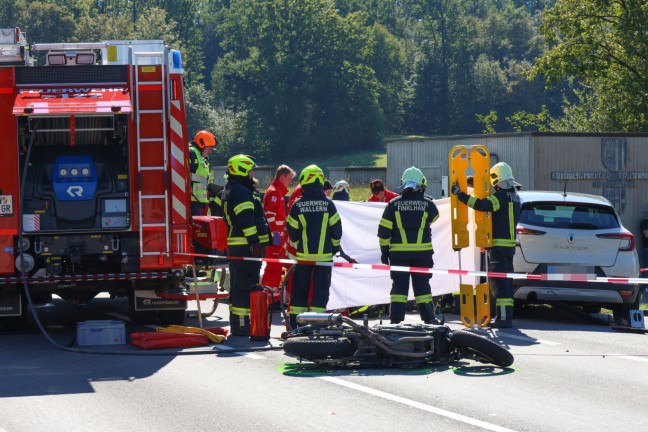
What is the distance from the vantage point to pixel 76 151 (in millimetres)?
13242

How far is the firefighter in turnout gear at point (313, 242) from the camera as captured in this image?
12.6m

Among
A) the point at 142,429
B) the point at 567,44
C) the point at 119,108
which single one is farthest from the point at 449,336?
the point at 567,44

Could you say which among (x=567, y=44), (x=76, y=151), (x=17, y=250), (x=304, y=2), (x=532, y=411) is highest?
(x=304, y=2)

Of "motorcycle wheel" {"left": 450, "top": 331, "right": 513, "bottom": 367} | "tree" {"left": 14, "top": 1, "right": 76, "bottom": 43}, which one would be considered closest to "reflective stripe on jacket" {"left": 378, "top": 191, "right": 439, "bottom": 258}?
"motorcycle wheel" {"left": 450, "top": 331, "right": 513, "bottom": 367}

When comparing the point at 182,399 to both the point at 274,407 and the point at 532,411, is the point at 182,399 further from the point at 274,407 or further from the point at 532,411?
the point at 532,411

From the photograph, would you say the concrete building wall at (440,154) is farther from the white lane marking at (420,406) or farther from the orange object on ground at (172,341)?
the white lane marking at (420,406)

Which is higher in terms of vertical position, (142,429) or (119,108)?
(119,108)

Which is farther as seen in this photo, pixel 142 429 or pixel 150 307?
pixel 150 307

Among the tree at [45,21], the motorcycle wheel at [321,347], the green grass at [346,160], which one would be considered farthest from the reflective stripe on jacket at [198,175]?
the tree at [45,21]

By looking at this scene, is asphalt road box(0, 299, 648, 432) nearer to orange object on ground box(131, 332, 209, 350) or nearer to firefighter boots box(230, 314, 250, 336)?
orange object on ground box(131, 332, 209, 350)

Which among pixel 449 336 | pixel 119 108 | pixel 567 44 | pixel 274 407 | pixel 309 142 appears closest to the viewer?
pixel 274 407

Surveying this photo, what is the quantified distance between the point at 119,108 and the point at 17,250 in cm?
197

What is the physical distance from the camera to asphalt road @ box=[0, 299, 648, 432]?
822 cm

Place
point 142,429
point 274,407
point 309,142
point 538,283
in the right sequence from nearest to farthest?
point 142,429, point 274,407, point 538,283, point 309,142
